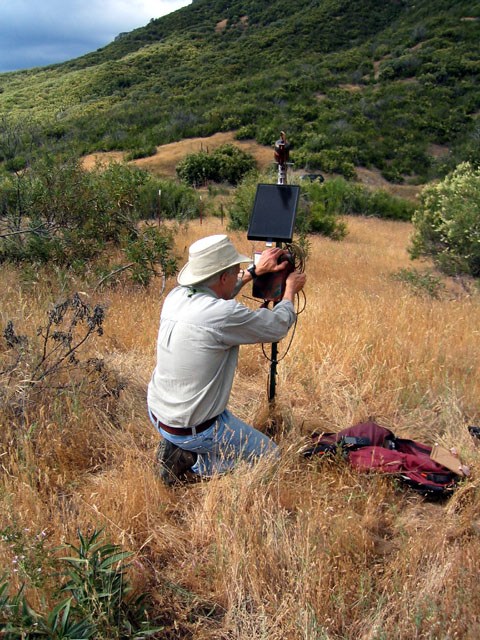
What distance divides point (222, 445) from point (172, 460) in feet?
0.87

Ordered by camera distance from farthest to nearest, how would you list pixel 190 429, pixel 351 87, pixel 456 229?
pixel 351 87, pixel 456 229, pixel 190 429

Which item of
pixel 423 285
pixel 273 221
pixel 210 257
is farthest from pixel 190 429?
pixel 423 285

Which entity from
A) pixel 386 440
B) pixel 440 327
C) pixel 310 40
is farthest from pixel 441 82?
pixel 386 440

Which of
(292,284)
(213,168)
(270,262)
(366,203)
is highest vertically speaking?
(270,262)

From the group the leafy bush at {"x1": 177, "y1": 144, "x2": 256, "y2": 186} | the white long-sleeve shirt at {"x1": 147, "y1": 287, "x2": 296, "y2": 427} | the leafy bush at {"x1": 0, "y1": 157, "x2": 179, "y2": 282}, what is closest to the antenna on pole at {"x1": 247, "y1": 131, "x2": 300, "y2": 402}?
the white long-sleeve shirt at {"x1": 147, "y1": 287, "x2": 296, "y2": 427}

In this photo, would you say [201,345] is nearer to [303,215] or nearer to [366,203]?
[303,215]

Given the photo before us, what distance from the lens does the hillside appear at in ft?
84.9

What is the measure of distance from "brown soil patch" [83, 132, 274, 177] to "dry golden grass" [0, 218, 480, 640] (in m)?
19.9

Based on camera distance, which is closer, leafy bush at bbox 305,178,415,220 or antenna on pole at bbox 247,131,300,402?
antenna on pole at bbox 247,131,300,402

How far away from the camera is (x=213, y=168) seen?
73.9ft

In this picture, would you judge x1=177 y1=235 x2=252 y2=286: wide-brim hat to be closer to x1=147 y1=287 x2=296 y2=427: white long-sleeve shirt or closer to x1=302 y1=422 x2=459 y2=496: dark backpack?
x1=147 y1=287 x2=296 y2=427: white long-sleeve shirt

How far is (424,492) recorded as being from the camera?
2650mm

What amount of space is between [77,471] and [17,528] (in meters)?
0.73

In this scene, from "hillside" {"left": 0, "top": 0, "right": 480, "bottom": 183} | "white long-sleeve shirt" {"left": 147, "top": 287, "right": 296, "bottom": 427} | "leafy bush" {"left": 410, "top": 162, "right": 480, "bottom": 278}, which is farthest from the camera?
"hillside" {"left": 0, "top": 0, "right": 480, "bottom": 183}
